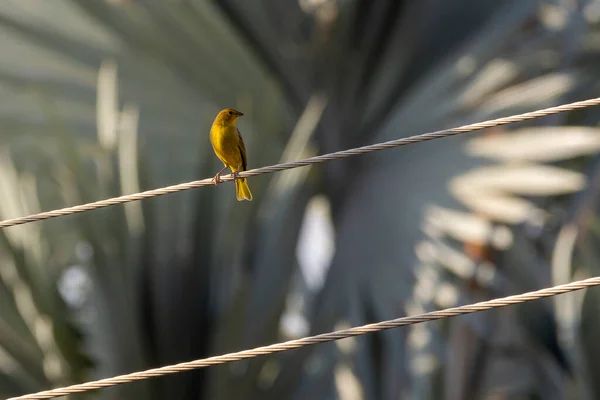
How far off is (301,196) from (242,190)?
2.92 ft

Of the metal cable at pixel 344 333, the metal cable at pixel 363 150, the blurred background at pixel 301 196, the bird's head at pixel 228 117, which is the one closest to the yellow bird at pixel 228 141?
the bird's head at pixel 228 117

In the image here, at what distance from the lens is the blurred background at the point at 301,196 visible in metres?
6.81

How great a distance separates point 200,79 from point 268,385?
132 inches

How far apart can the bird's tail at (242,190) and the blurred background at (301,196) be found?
0.26 feet

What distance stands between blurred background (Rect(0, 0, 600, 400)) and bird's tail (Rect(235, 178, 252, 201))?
79 mm

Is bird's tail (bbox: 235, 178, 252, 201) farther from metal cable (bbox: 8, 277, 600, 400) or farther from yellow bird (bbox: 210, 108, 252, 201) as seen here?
metal cable (bbox: 8, 277, 600, 400)

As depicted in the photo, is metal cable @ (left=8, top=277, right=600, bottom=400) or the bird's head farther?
the bird's head

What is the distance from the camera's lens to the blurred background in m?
6.81

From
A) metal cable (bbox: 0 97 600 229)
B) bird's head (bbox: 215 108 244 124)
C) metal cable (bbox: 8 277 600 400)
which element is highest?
bird's head (bbox: 215 108 244 124)

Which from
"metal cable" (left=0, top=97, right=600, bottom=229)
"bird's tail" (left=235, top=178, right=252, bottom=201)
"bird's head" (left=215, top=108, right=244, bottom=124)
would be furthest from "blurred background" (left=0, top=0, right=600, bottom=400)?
"metal cable" (left=0, top=97, right=600, bottom=229)

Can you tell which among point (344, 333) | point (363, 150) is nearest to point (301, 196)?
point (363, 150)

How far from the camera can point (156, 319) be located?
6664mm

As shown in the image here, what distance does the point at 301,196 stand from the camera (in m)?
7.86

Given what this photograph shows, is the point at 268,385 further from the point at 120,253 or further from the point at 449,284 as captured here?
the point at 449,284
